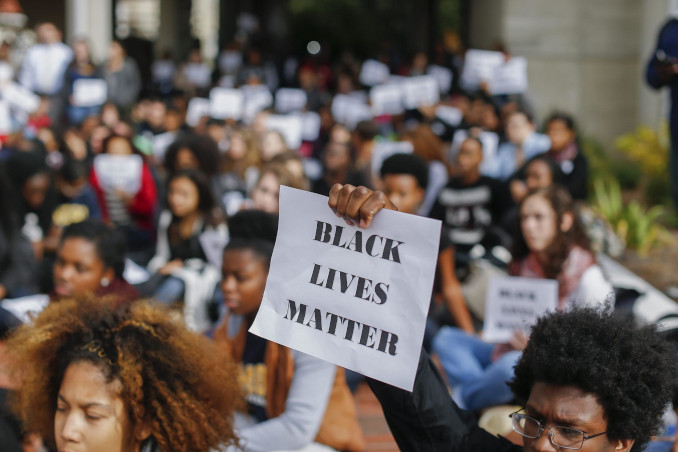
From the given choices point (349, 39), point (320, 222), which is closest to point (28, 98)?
point (320, 222)

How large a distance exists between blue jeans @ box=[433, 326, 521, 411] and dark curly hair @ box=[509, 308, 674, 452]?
1.53 m

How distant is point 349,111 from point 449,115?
1.64 meters

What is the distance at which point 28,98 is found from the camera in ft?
38.3

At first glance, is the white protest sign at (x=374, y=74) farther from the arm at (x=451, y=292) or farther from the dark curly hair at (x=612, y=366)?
the dark curly hair at (x=612, y=366)

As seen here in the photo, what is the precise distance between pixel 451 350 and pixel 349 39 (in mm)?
27310

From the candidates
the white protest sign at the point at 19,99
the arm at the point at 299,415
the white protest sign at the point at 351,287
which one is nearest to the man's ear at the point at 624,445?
the white protest sign at the point at 351,287

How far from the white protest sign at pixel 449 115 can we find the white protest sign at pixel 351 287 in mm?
10022

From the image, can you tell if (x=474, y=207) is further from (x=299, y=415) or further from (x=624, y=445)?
(x=624, y=445)

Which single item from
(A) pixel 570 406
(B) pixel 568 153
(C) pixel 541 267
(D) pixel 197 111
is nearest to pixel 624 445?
(A) pixel 570 406

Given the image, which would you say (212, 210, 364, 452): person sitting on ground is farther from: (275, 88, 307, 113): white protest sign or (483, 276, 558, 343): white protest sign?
(275, 88, 307, 113): white protest sign

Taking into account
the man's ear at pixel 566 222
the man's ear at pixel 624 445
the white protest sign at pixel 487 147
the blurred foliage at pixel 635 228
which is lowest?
the blurred foliage at pixel 635 228

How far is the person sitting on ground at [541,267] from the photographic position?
4.14 m

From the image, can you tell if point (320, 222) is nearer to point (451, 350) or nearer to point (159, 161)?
point (451, 350)

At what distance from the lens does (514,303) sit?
4.21 meters
